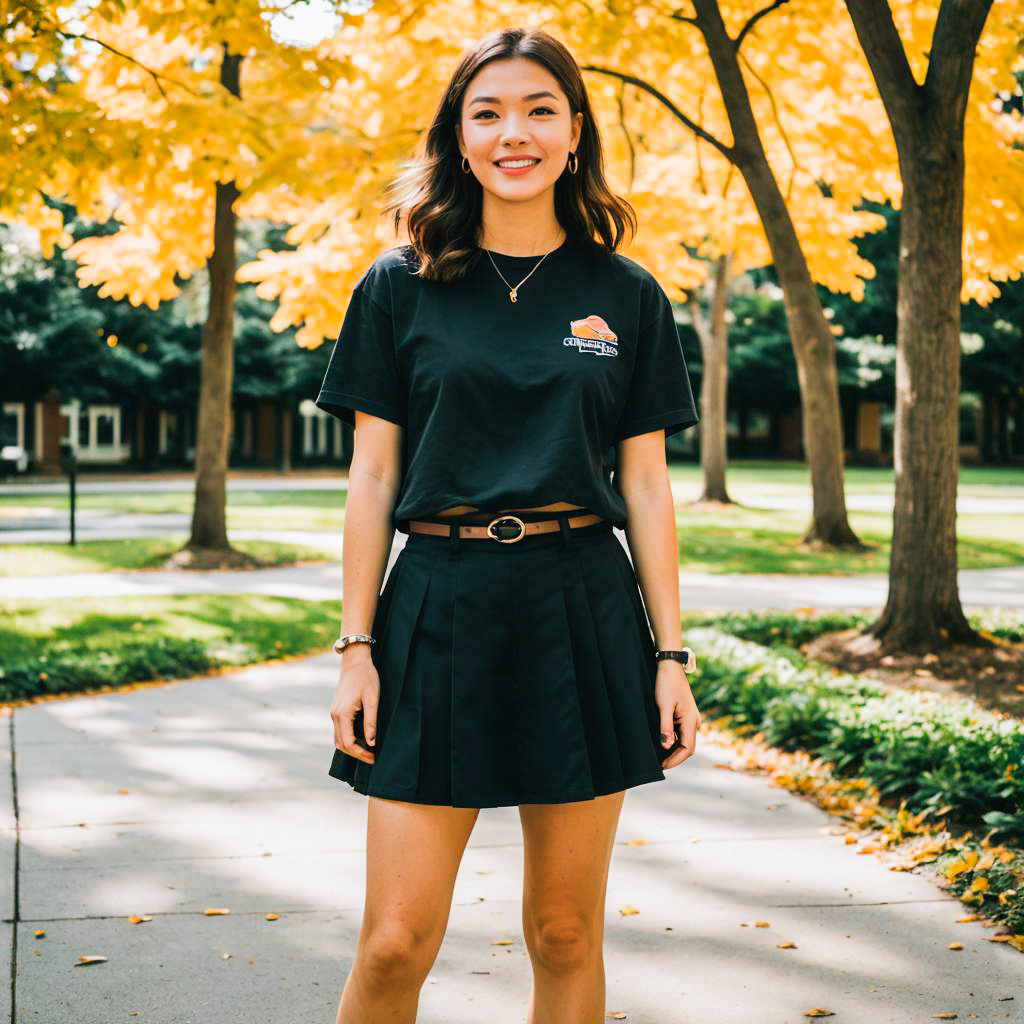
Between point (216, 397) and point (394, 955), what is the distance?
1263cm

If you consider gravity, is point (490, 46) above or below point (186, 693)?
above

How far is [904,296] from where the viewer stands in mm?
7957

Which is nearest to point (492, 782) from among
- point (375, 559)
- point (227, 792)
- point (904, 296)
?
point (375, 559)

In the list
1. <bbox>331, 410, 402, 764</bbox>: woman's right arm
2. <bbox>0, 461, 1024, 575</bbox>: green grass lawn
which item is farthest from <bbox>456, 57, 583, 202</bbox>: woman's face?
<bbox>0, 461, 1024, 575</bbox>: green grass lawn

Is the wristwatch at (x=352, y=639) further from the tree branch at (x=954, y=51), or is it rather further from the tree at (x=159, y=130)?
the tree branch at (x=954, y=51)

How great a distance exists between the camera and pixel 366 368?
2.45 m

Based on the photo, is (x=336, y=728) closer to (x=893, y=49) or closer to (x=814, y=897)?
(x=814, y=897)

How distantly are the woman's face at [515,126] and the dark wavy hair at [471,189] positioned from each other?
0.09 feet

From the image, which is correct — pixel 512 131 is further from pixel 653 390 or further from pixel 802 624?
pixel 802 624

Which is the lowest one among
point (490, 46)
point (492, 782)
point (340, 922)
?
point (340, 922)

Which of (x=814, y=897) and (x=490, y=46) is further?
(x=814, y=897)

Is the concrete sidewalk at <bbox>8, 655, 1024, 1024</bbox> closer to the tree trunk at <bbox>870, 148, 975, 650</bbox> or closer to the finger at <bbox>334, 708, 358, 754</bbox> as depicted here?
the finger at <bbox>334, 708, 358, 754</bbox>

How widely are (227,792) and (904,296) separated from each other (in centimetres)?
495

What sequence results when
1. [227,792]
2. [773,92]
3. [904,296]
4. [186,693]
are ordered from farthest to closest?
[773,92] → [904,296] → [186,693] → [227,792]
